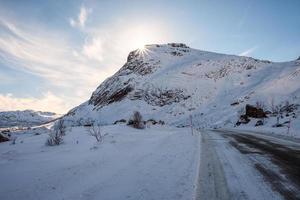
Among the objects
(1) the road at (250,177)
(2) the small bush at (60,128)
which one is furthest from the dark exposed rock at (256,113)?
(1) the road at (250,177)

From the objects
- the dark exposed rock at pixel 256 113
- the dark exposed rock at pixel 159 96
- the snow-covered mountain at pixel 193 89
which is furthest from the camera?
the dark exposed rock at pixel 159 96

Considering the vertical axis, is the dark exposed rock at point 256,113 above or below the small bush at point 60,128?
above

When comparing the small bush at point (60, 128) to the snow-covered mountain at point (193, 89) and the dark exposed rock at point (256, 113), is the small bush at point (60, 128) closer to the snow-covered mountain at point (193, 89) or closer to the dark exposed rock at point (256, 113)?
the dark exposed rock at point (256, 113)

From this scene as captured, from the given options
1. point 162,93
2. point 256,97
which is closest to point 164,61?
point 162,93

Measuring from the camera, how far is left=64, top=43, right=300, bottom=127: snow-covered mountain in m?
52.4

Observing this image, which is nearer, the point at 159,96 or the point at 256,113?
the point at 256,113

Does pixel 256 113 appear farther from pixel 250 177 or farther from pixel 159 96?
pixel 159 96

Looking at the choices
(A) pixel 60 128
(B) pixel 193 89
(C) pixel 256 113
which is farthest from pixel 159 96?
(A) pixel 60 128

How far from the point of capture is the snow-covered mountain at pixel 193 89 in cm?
5244

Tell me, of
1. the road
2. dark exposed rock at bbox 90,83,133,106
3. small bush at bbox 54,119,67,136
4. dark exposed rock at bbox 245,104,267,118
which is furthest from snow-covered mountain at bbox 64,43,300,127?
the road

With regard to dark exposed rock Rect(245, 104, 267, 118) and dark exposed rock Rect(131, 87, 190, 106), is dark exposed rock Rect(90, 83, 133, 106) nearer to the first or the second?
dark exposed rock Rect(131, 87, 190, 106)

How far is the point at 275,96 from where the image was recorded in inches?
1941

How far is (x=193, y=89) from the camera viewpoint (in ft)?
238

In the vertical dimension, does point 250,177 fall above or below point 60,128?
below
